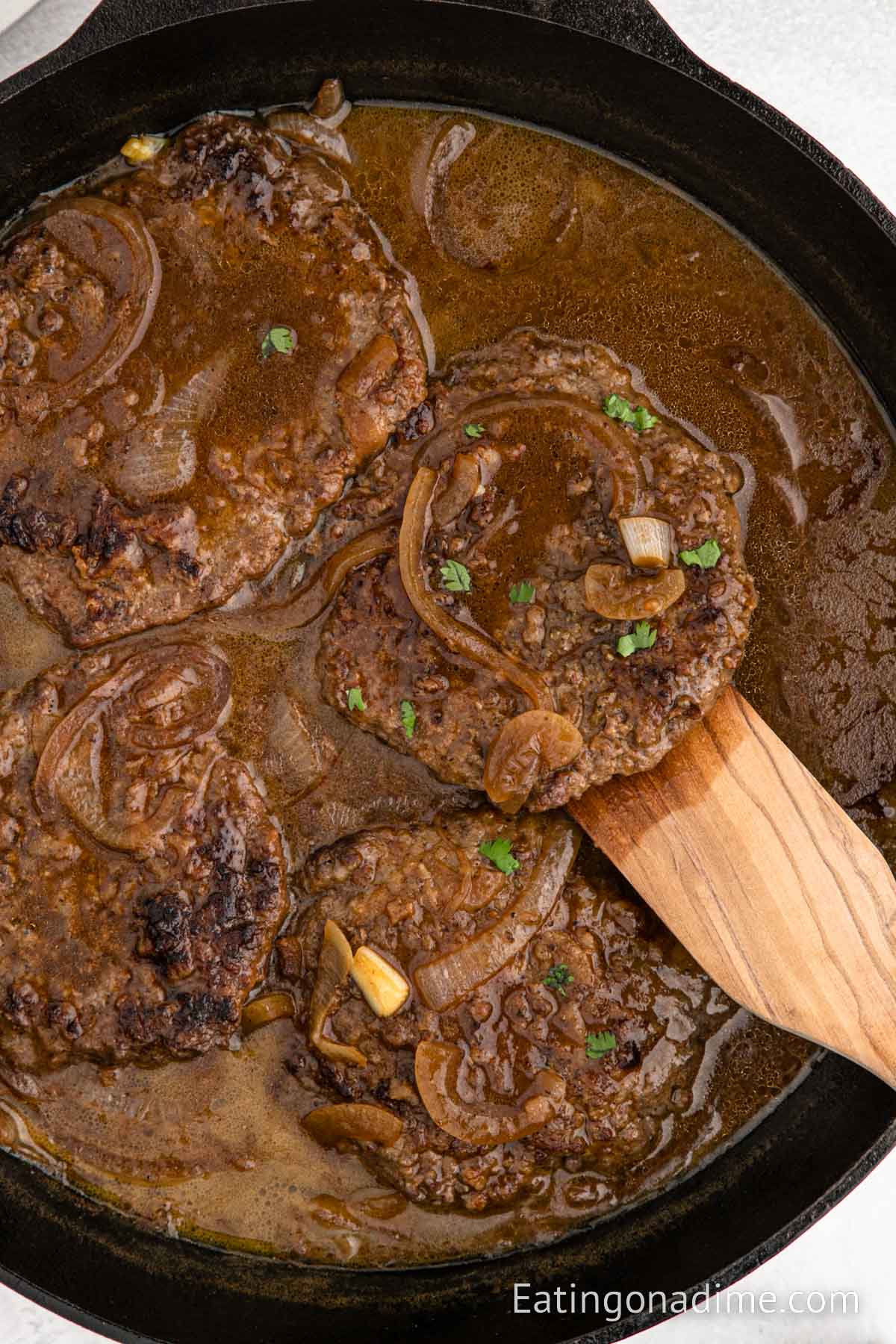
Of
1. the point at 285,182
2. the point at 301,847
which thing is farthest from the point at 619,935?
the point at 285,182

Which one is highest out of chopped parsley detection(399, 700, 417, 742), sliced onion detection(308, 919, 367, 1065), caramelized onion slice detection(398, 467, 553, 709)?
caramelized onion slice detection(398, 467, 553, 709)

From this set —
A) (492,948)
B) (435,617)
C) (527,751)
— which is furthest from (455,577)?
(492,948)

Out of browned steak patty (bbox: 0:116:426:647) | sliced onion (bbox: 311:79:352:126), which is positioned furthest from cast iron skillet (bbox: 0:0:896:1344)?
browned steak patty (bbox: 0:116:426:647)

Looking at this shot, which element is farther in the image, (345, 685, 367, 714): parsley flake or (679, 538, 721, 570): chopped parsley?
(345, 685, 367, 714): parsley flake

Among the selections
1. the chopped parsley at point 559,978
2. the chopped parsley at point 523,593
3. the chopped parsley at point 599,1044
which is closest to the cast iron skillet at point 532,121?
the chopped parsley at point 599,1044

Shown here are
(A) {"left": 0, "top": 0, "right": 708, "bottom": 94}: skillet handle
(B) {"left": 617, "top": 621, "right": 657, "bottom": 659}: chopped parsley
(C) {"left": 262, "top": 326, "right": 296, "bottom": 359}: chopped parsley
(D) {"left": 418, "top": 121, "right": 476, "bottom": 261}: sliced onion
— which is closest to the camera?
(A) {"left": 0, "top": 0, "right": 708, "bottom": 94}: skillet handle

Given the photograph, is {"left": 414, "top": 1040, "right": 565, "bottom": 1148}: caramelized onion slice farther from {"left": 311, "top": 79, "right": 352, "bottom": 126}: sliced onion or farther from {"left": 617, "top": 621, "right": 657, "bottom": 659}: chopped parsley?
{"left": 311, "top": 79, "right": 352, "bottom": 126}: sliced onion

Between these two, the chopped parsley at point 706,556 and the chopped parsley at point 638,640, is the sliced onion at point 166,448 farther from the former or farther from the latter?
the chopped parsley at point 706,556
